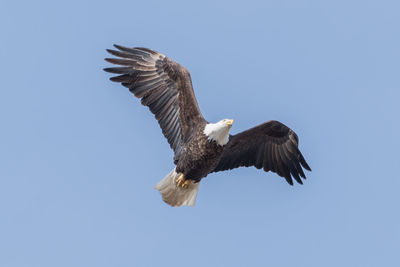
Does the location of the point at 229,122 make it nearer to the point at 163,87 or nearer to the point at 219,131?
the point at 219,131

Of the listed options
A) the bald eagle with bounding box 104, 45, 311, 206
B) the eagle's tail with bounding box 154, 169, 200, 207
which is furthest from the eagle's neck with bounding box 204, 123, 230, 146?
the eagle's tail with bounding box 154, 169, 200, 207

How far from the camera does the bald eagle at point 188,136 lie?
50.0ft

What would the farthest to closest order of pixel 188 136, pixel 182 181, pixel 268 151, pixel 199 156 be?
pixel 268 151
pixel 182 181
pixel 188 136
pixel 199 156

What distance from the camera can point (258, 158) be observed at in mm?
16578

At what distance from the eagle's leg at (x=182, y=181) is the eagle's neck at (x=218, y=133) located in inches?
39.2

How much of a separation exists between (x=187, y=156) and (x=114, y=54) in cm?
248

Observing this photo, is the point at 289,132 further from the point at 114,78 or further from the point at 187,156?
the point at 114,78

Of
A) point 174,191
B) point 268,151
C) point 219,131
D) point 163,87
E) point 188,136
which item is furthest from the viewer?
point 268,151

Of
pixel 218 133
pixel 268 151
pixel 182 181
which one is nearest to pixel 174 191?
pixel 182 181

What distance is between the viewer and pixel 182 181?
51.6 feet

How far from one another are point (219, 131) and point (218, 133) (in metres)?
0.04

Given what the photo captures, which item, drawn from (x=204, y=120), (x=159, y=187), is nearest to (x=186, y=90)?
(x=204, y=120)

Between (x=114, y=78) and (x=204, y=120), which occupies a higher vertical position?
(x=114, y=78)

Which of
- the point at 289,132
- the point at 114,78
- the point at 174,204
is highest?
the point at 114,78
